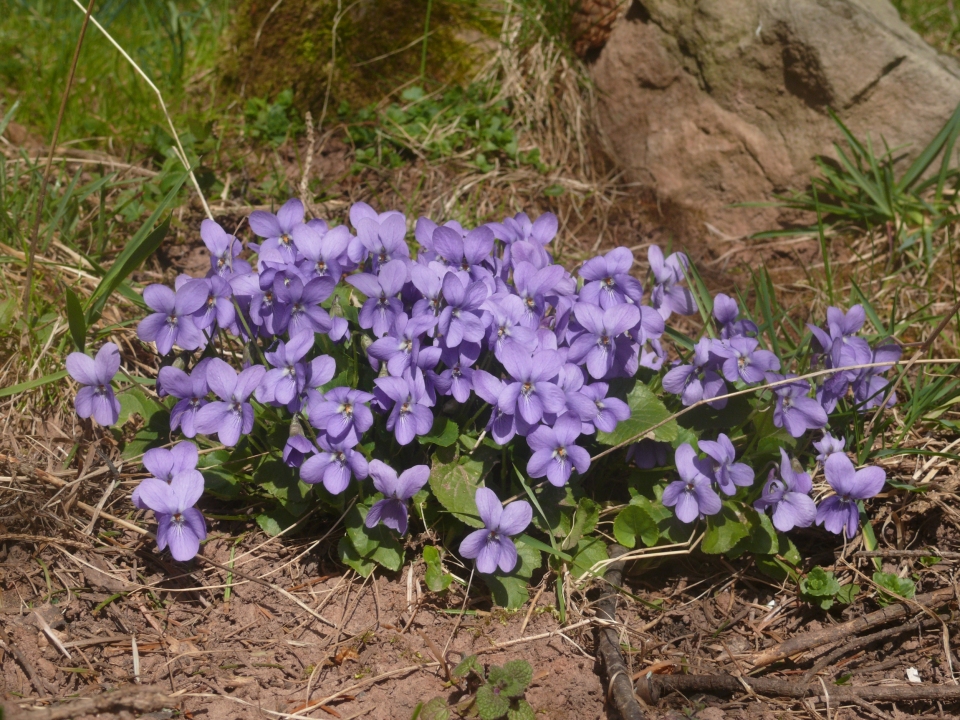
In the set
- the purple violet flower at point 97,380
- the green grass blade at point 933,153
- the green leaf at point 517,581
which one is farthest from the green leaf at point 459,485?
the green grass blade at point 933,153

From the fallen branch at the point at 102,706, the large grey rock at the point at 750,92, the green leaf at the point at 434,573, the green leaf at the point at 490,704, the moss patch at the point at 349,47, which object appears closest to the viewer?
the fallen branch at the point at 102,706

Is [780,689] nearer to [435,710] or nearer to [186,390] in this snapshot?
[435,710]

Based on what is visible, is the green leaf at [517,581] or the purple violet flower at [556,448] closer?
the purple violet flower at [556,448]

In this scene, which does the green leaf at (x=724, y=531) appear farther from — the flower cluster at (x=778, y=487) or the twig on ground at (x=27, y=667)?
the twig on ground at (x=27, y=667)

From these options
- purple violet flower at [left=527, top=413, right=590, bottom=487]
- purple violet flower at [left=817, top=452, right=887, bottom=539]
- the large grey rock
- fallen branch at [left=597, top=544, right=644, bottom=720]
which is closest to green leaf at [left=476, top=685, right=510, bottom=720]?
fallen branch at [left=597, top=544, right=644, bottom=720]

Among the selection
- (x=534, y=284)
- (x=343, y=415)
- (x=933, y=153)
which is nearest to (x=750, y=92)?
(x=933, y=153)

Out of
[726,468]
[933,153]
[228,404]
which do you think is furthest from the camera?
[933,153]
